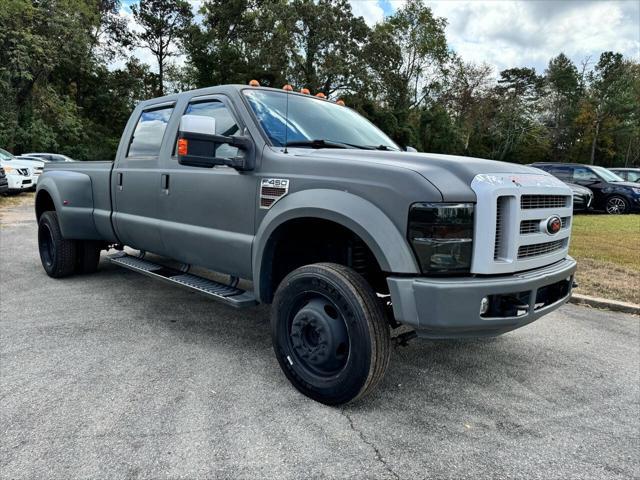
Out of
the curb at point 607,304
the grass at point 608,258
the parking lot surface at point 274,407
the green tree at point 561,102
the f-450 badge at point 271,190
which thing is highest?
the green tree at point 561,102

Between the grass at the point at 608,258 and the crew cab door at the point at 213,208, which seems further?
the grass at the point at 608,258

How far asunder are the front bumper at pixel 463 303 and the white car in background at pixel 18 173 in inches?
648

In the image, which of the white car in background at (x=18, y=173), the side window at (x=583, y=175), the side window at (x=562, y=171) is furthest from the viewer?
the white car in background at (x=18, y=173)

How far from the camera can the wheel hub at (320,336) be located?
2.78 meters

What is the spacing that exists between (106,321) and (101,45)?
4135 cm

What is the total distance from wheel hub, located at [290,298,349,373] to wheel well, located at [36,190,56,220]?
421 centimetres

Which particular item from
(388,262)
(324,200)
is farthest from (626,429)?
(324,200)

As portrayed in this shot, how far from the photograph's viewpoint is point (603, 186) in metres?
14.8

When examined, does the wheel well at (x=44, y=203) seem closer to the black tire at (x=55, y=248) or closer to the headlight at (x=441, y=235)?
the black tire at (x=55, y=248)

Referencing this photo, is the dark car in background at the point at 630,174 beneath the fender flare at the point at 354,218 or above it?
above

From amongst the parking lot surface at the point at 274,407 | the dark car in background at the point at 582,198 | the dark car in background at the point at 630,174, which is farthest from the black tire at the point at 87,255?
the dark car in background at the point at 630,174

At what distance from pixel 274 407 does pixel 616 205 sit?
49.8 ft

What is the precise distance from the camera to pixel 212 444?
2412 mm

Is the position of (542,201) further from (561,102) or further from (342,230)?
(561,102)
